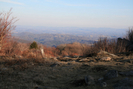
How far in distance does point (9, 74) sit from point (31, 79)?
1124 mm

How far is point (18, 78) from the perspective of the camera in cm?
448

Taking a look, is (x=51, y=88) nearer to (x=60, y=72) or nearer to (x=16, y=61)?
(x=60, y=72)

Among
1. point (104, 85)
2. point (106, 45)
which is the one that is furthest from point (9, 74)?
point (106, 45)

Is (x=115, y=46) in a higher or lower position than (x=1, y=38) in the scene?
lower

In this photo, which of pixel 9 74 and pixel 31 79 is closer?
pixel 31 79

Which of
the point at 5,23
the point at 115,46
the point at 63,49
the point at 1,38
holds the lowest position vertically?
the point at 63,49

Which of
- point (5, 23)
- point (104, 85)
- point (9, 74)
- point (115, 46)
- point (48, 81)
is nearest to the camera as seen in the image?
point (104, 85)

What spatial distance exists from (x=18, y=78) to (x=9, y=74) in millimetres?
667

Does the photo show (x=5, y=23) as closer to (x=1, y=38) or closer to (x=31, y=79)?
(x=1, y=38)

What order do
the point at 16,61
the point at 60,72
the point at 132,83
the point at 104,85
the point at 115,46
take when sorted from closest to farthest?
the point at 132,83
the point at 104,85
the point at 60,72
the point at 16,61
the point at 115,46

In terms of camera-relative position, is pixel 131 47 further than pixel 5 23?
Yes

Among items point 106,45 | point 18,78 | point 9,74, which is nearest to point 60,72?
point 18,78

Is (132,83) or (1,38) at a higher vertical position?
(1,38)

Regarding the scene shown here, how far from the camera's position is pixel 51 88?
350 cm
